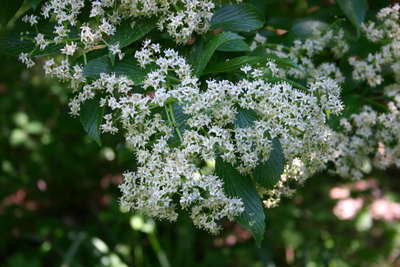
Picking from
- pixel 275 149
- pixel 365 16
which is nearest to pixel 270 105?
pixel 275 149

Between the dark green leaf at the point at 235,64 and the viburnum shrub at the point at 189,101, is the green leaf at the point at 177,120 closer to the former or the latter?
the viburnum shrub at the point at 189,101

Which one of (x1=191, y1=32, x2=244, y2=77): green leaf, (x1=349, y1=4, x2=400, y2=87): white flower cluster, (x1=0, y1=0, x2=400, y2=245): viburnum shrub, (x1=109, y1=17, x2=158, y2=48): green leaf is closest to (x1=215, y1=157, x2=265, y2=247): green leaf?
(x1=0, y1=0, x2=400, y2=245): viburnum shrub

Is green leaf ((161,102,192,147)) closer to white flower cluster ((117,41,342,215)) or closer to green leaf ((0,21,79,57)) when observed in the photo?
white flower cluster ((117,41,342,215))

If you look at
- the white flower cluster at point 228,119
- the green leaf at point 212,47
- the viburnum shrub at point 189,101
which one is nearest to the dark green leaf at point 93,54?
the viburnum shrub at point 189,101

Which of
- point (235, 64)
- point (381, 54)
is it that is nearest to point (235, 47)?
point (235, 64)

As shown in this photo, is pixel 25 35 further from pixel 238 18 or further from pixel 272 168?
pixel 272 168

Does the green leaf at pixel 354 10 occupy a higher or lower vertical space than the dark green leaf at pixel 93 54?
lower
